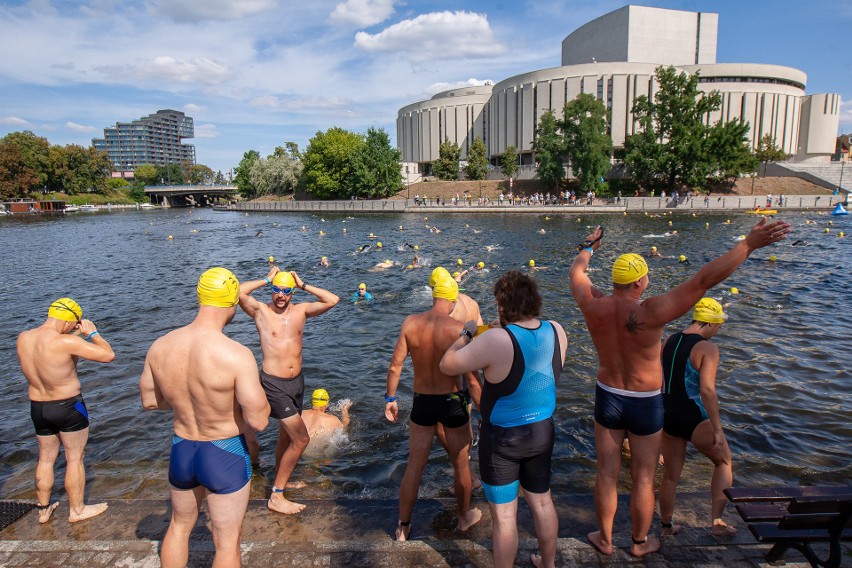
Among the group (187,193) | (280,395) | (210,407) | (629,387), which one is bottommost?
(280,395)

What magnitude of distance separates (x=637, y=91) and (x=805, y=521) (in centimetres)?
8856

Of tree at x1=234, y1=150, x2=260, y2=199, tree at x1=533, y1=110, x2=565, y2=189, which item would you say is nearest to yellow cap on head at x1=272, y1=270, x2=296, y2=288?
tree at x1=533, y1=110, x2=565, y2=189

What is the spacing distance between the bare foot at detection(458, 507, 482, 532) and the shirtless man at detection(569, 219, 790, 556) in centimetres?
93

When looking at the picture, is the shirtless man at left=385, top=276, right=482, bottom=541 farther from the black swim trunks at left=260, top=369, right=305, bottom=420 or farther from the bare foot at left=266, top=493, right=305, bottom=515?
the black swim trunks at left=260, top=369, right=305, bottom=420

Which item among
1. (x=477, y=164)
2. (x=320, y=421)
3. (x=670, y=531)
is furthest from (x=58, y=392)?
(x=477, y=164)

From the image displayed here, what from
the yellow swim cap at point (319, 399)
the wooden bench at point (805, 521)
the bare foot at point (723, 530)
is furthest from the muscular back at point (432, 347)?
the yellow swim cap at point (319, 399)

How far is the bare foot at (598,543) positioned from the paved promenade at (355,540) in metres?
0.07

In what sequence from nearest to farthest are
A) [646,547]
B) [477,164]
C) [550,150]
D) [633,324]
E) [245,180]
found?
[633,324]
[646,547]
[550,150]
[477,164]
[245,180]

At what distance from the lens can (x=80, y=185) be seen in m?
103

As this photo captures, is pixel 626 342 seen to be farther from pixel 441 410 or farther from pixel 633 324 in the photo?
pixel 441 410

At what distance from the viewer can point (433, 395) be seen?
3885 mm

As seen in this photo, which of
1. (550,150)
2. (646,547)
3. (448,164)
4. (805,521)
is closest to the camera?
(805,521)

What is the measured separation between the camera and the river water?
6203mm

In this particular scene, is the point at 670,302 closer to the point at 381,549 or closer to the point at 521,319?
the point at 521,319
